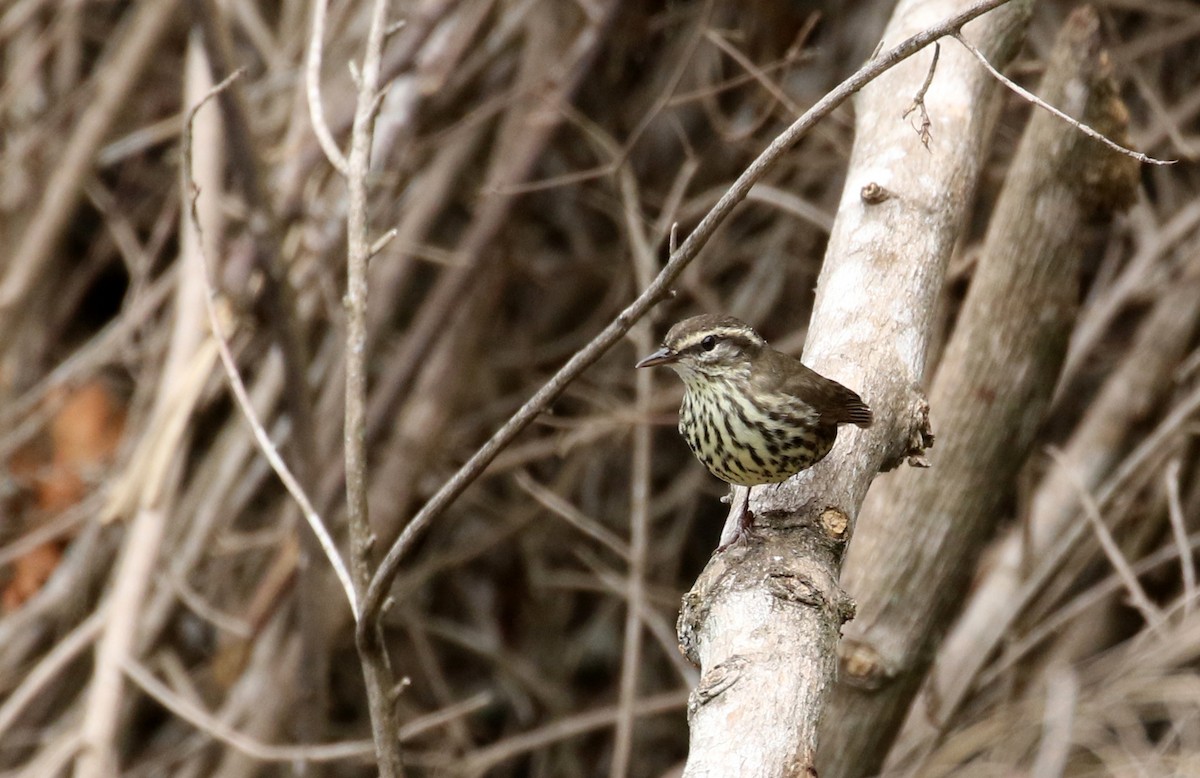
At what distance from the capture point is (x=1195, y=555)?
226 inches

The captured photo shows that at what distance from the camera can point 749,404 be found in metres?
3.24

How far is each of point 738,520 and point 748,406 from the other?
0.43m

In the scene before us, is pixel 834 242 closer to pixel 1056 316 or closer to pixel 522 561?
pixel 1056 316

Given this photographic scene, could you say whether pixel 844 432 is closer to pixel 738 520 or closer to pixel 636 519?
pixel 738 520

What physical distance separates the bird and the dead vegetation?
1.29 metres

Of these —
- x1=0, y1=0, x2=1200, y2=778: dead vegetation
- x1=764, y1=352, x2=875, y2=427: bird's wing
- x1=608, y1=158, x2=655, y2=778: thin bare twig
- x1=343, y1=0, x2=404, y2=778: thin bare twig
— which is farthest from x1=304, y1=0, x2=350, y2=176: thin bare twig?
x1=608, y1=158, x2=655, y2=778: thin bare twig

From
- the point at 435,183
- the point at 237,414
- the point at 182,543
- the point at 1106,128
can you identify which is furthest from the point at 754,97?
the point at 182,543

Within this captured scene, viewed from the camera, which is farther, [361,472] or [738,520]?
[738,520]

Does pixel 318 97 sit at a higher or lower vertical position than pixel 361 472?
higher

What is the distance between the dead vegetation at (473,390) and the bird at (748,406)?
1.29m

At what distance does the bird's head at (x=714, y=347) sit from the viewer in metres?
3.40

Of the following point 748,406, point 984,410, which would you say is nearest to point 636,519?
point 984,410

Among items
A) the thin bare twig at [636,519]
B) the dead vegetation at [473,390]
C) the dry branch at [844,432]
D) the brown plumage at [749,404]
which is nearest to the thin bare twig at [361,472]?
the dry branch at [844,432]

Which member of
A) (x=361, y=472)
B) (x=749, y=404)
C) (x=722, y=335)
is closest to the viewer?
(x=361, y=472)
